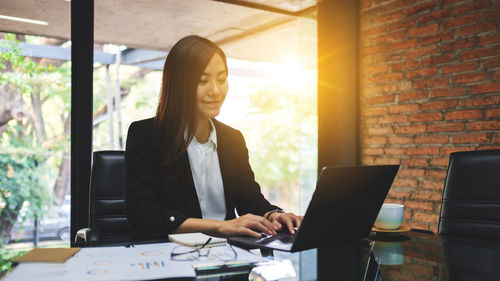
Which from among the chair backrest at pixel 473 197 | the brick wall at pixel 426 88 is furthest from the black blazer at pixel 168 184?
the brick wall at pixel 426 88

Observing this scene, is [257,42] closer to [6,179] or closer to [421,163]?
[421,163]

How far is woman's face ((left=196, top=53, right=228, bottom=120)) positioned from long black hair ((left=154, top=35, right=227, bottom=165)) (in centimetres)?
2

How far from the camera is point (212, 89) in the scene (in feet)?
4.86

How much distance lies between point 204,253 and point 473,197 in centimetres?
114

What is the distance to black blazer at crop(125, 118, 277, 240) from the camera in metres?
1.36

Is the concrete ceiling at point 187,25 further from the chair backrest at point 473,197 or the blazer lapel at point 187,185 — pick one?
the chair backrest at point 473,197

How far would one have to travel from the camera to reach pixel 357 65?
12.6 ft

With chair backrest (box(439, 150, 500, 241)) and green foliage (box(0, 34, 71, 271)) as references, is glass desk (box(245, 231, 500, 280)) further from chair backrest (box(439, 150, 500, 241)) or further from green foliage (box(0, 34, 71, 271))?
green foliage (box(0, 34, 71, 271))

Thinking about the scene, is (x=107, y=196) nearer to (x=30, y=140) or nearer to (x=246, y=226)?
(x=246, y=226)

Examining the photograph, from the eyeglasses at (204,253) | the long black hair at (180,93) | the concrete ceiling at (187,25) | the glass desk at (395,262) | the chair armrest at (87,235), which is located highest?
the concrete ceiling at (187,25)

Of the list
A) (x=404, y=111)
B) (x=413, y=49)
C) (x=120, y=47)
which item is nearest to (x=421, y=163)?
(x=404, y=111)

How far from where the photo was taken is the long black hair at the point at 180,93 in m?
1.46

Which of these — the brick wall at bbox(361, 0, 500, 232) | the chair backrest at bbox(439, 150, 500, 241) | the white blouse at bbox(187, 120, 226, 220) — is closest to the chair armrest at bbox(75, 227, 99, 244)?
the white blouse at bbox(187, 120, 226, 220)

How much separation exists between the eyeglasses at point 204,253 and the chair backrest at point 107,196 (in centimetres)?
102
